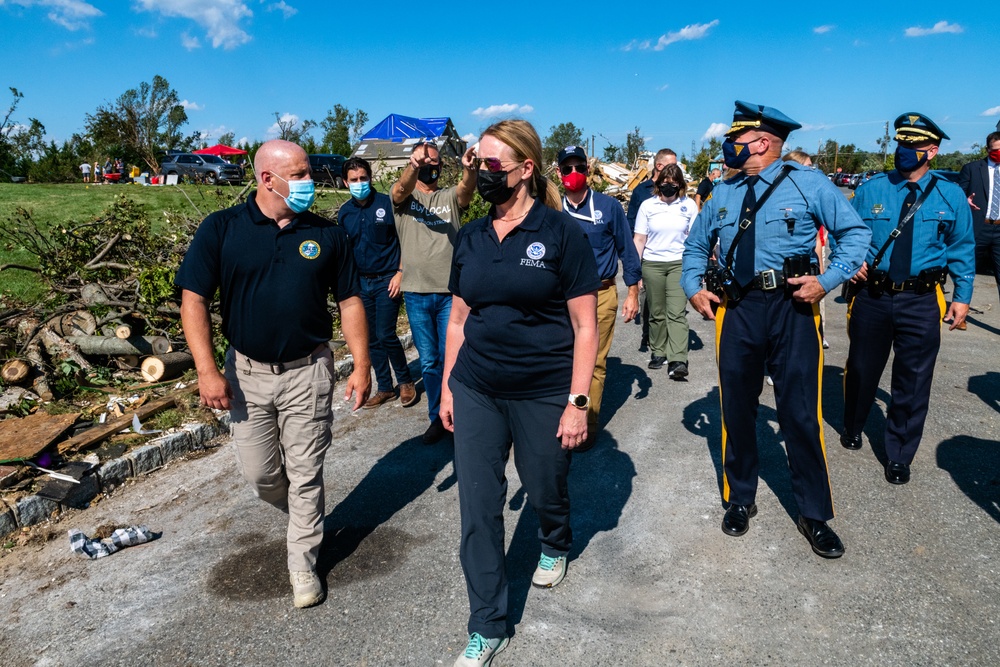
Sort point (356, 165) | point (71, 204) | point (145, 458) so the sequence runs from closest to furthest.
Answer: point (145, 458) → point (356, 165) → point (71, 204)

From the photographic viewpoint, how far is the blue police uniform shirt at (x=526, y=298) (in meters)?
2.76

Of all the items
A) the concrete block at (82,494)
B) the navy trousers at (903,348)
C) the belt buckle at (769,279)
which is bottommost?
the concrete block at (82,494)

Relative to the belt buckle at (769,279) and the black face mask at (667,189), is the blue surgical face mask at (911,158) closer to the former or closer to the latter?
the belt buckle at (769,279)

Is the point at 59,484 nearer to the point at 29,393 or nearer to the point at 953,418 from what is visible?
the point at 29,393

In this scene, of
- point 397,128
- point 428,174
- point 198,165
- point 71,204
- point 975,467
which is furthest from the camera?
point 198,165

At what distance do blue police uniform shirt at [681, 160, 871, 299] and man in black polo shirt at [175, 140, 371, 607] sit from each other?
6.53 ft

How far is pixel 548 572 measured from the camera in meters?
3.30

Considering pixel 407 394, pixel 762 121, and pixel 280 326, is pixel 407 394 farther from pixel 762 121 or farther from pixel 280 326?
pixel 762 121

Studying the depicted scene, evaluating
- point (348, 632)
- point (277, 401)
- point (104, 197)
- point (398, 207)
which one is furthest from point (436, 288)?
point (104, 197)

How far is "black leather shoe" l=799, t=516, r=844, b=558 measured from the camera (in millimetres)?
3451

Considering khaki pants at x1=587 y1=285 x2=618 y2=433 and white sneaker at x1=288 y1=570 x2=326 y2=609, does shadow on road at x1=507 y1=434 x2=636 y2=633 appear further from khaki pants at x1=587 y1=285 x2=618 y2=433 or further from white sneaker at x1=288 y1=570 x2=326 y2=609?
white sneaker at x1=288 y1=570 x2=326 y2=609

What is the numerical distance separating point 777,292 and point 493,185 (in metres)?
1.59

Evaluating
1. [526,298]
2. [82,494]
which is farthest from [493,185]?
[82,494]

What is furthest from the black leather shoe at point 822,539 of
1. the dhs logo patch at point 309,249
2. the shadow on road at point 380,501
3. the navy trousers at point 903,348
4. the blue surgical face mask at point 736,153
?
the dhs logo patch at point 309,249
